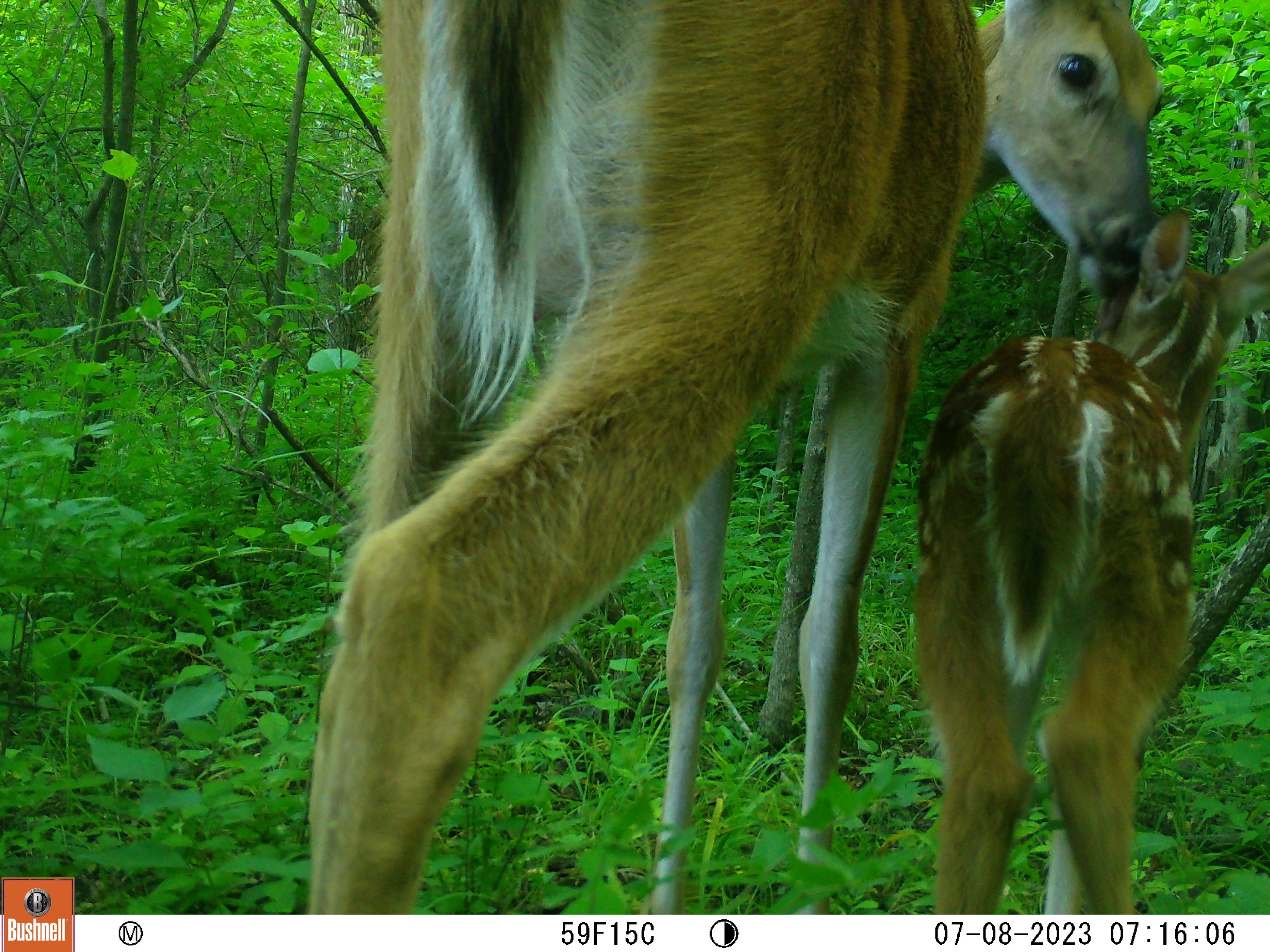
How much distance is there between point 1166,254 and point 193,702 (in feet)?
10.3

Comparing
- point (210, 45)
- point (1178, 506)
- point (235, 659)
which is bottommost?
point (235, 659)

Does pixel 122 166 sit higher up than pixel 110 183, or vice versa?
pixel 110 183

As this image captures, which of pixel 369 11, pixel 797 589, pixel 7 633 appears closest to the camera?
pixel 7 633

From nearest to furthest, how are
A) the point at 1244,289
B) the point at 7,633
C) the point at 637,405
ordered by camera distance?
the point at 637,405
the point at 7,633
the point at 1244,289

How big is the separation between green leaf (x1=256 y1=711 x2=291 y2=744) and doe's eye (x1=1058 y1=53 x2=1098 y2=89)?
328 centimetres

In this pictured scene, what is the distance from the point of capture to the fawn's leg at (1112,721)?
7.42ft

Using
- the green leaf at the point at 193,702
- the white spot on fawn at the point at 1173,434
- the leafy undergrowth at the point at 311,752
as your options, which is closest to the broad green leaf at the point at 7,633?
the leafy undergrowth at the point at 311,752

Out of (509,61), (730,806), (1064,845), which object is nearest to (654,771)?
(730,806)

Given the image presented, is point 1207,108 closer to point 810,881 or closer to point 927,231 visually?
point 927,231

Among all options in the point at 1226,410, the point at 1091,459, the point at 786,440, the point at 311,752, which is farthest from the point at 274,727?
the point at 1226,410

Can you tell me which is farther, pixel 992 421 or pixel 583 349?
pixel 992 421

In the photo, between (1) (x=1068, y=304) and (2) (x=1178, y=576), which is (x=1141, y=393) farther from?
(1) (x=1068, y=304)

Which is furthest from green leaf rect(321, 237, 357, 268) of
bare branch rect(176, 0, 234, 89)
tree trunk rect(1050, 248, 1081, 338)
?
bare branch rect(176, 0, 234, 89)

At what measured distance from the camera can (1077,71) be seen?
3.88m
